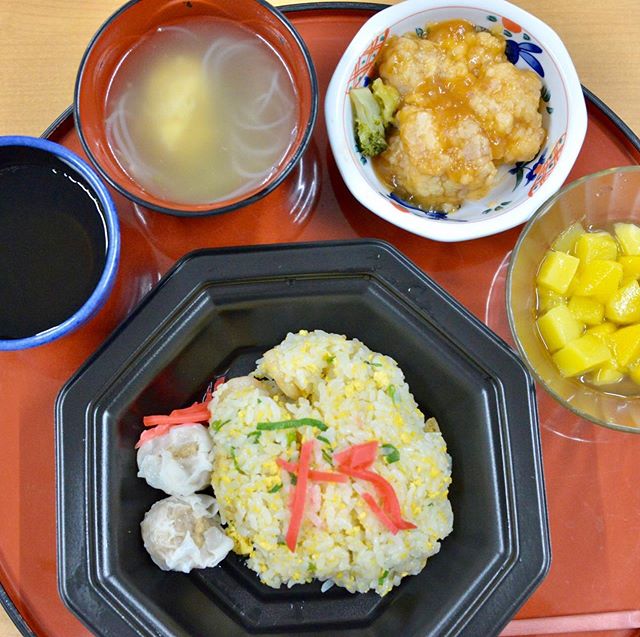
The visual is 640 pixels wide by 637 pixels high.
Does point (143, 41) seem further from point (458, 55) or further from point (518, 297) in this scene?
point (518, 297)

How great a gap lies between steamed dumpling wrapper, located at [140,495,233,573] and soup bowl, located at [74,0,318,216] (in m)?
0.67

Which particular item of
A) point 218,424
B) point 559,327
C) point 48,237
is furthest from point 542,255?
point 48,237

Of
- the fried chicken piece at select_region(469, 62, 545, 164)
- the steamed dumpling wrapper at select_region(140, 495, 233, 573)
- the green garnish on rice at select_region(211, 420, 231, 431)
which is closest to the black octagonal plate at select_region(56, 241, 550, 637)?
the steamed dumpling wrapper at select_region(140, 495, 233, 573)

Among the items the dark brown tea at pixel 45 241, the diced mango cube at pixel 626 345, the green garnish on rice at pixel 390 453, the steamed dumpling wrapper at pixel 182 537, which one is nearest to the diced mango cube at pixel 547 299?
the diced mango cube at pixel 626 345

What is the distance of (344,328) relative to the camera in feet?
5.82

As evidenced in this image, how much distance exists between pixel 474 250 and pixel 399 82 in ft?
1.50

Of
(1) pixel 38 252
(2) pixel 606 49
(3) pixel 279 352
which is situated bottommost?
(3) pixel 279 352

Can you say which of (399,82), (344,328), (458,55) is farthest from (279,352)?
(458,55)

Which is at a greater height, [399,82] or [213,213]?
[399,82]

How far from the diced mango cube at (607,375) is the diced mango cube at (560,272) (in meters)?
0.20

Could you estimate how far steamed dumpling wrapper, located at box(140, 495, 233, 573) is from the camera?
1.62 metres

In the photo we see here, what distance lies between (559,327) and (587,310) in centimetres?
8

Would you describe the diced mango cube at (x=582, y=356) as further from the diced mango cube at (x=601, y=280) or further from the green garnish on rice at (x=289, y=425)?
the green garnish on rice at (x=289, y=425)

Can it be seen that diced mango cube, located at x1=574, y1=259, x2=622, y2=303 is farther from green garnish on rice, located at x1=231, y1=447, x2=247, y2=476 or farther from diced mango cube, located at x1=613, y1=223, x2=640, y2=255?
green garnish on rice, located at x1=231, y1=447, x2=247, y2=476
